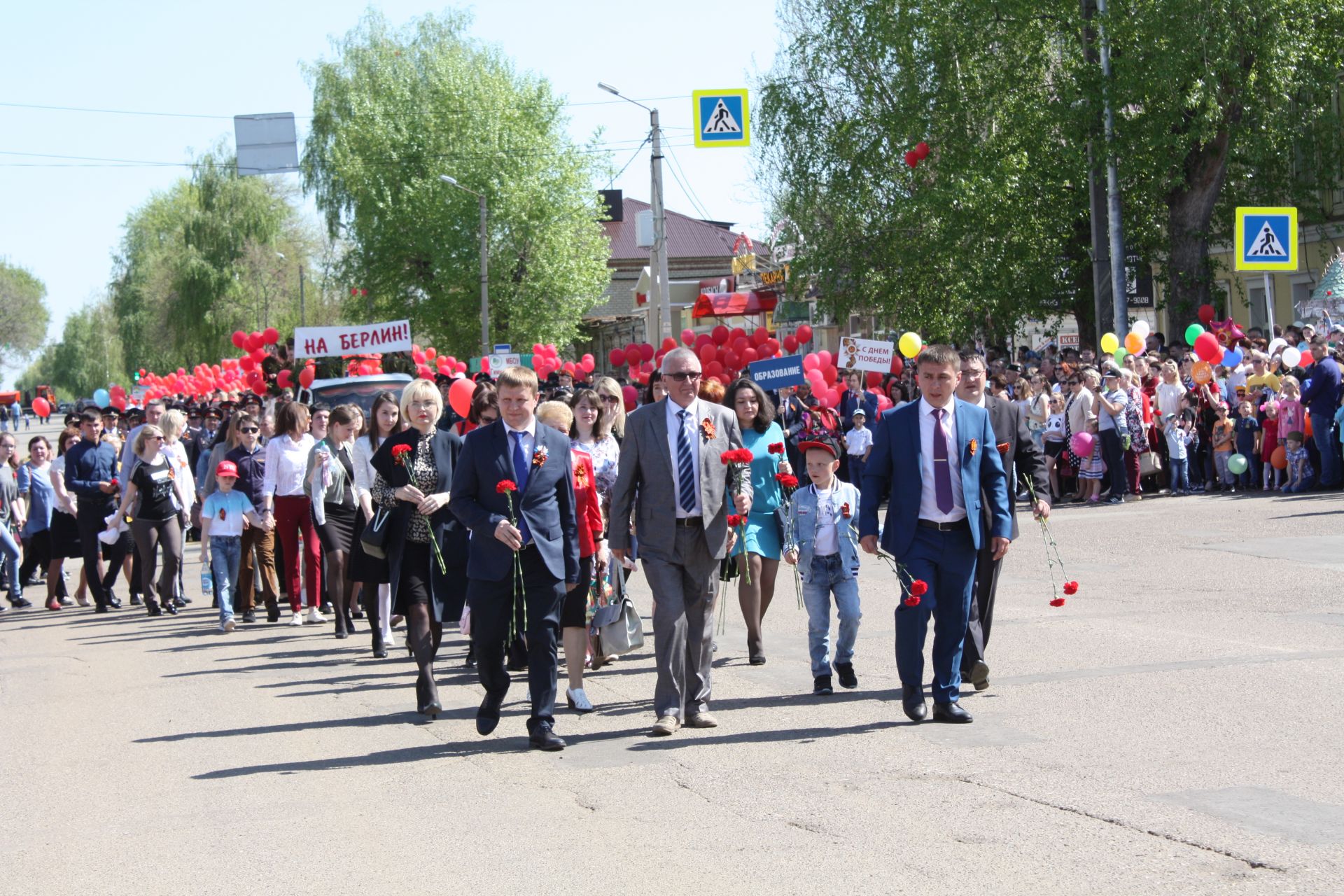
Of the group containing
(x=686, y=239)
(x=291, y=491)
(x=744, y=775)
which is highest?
(x=686, y=239)

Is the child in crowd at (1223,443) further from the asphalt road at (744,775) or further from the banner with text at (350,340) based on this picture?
the banner with text at (350,340)

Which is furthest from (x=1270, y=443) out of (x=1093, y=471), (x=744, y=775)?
(x=744, y=775)

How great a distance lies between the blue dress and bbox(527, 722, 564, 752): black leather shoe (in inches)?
95.9

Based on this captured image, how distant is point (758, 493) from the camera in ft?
32.0

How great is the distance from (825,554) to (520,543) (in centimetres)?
220

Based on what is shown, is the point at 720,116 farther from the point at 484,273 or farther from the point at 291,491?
the point at 484,273

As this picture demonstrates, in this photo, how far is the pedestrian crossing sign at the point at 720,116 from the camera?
1058 inches

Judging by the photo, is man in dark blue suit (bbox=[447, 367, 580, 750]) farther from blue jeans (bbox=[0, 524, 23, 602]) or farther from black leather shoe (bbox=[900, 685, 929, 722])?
blue jeans (bbox=[0, 524, 23, 602])

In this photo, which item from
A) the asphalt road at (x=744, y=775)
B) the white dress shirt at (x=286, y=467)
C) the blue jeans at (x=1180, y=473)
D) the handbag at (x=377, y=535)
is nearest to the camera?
the asphalt road at (x=744, y=775)

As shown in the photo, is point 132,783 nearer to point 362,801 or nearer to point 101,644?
point 362,801

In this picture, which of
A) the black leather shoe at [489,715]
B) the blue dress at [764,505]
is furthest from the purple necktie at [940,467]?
the black leather shoe at [489,715]

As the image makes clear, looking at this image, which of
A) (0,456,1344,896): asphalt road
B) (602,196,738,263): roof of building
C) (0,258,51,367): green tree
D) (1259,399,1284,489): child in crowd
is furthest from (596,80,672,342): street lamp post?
(0,258,51,367): green tree

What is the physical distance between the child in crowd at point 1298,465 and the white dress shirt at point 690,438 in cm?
1259

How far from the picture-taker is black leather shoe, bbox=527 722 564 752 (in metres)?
7.60
